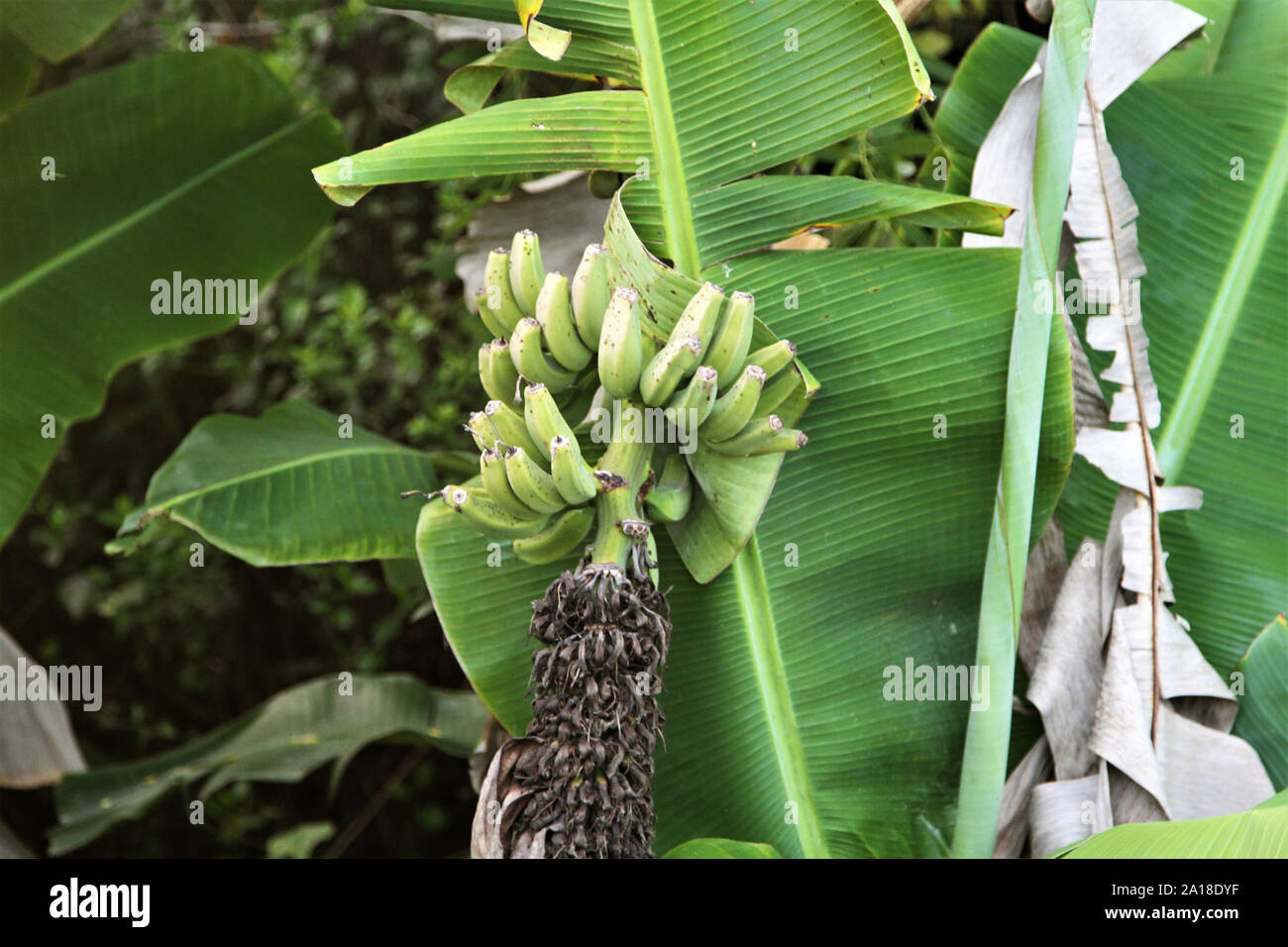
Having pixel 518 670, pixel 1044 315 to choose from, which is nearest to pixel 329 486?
pixel 518 670

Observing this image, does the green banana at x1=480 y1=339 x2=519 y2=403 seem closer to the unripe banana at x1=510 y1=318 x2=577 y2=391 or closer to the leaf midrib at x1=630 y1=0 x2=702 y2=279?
the unripe banana at x1=510 y1=318 x2=577 y2=391

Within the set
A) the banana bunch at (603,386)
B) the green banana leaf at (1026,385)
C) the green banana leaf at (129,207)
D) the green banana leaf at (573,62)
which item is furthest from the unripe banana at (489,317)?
the green banana leaf at (129,207)

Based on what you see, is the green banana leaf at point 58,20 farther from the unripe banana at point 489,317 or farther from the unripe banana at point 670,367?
the unripe banana at point 670,367

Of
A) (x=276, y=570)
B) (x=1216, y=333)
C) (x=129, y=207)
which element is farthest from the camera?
(x=276, y=570)

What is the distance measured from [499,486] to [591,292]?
18 cm

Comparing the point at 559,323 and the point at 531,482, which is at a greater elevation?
the point at 559,323

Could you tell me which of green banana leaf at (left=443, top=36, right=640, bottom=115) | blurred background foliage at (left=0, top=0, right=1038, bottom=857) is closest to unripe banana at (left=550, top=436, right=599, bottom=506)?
green banana leaf at (left=443, top=36, right=640, bottom=115)

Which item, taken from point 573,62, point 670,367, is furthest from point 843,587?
point 573,62

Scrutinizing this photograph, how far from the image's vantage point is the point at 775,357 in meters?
0.83

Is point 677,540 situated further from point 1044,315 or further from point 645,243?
point 1044,315

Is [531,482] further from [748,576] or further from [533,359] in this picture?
[748,576]

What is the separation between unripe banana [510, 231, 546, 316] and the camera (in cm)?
86

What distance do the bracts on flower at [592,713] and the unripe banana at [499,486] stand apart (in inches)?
3.0

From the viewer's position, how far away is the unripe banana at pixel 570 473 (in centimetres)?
74
